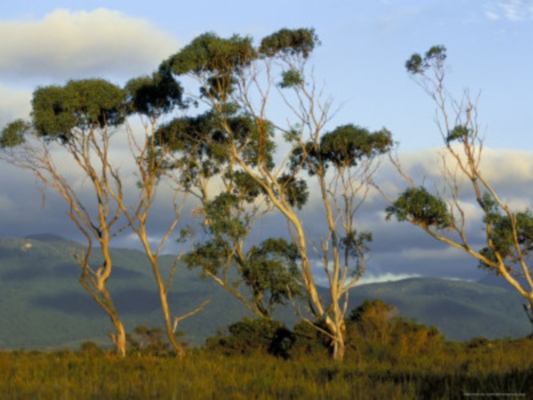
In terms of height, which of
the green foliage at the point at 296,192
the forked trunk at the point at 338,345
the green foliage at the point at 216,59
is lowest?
the forked trunk at the point at 338,345

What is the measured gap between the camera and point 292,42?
128 ft

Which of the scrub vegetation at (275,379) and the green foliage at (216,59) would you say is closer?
the scrub vegetation at (275,379)

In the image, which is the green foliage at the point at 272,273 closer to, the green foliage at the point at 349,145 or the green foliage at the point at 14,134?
the green foliage at the point at 349,145

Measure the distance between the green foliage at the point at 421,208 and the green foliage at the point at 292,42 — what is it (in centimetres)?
781

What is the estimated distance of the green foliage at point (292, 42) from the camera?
38875 mm

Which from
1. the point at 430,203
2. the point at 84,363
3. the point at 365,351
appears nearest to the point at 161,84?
the point at 430,203

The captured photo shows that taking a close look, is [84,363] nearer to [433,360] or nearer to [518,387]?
[433,360]

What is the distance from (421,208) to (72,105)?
712 inches

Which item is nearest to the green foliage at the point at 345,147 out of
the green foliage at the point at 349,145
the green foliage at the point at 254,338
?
the green foliage at the point at 349,145

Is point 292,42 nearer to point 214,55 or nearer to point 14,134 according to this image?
point 214,55

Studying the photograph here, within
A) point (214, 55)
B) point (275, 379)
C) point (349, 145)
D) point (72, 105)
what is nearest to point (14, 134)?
point (72, 105)

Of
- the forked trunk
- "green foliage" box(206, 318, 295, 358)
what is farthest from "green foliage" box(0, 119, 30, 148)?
the forked trunk

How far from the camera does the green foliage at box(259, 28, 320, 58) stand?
38.9 m

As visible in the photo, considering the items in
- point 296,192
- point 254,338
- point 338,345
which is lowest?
point 338,345
